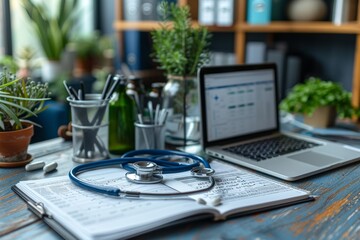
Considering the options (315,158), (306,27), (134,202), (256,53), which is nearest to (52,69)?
(256,53)

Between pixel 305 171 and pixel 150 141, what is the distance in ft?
1.32

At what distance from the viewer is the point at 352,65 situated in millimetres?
2254

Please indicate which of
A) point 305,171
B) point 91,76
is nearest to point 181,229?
point 305,171

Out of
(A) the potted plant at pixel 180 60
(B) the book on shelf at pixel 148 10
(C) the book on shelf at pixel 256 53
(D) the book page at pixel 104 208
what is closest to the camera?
(D) the book page at pixel 104 208

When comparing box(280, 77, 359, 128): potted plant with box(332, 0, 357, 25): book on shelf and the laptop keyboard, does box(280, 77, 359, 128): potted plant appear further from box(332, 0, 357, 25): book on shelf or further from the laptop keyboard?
box(332, 0, 357, 25): book on shelf

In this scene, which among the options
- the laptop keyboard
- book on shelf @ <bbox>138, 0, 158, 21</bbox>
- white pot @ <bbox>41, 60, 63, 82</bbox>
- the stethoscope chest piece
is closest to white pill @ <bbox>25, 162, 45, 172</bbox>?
the stethoscope chest piece

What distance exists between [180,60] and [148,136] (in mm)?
242

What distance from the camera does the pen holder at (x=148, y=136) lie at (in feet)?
3.95

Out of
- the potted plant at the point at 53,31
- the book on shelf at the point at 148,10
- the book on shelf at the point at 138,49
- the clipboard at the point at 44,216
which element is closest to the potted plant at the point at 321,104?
the clipboard at the point at 44,216

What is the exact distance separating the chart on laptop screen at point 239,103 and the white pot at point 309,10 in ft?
2.81

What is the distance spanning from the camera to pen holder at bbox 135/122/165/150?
120cm

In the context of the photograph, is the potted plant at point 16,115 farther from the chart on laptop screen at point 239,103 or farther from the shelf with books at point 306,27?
the shelf with books at point 306,27

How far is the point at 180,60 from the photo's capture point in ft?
4.24

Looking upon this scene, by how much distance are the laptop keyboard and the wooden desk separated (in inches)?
8.7
